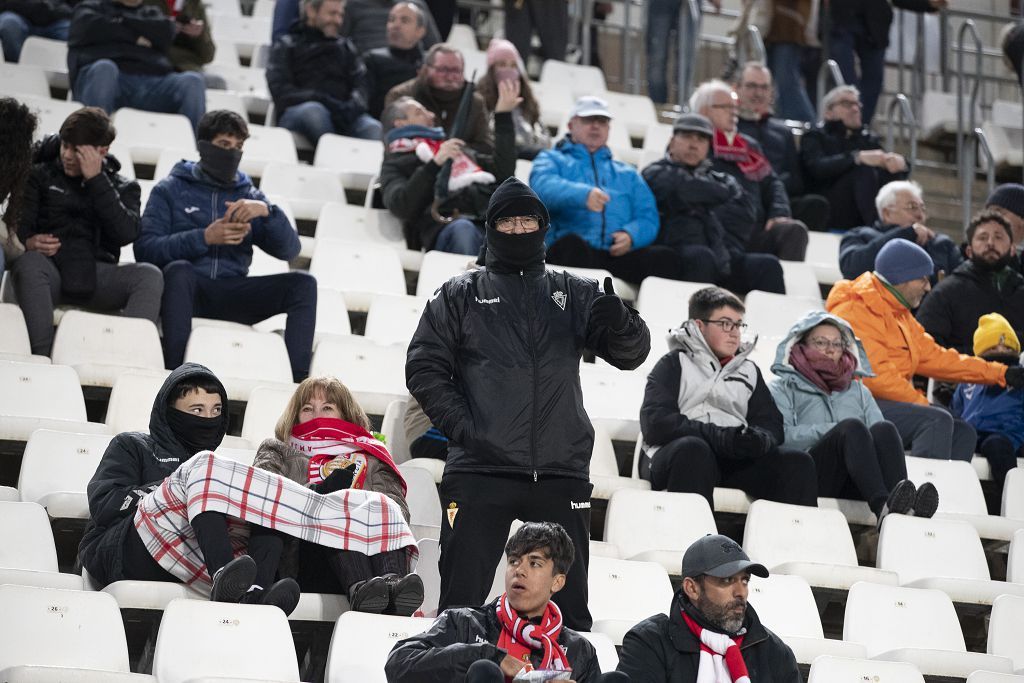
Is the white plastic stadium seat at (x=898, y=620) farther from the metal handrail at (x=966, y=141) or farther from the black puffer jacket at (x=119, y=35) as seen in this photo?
the black puffer jacket at (x=119, y=35)

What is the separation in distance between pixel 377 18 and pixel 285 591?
544 centimetres

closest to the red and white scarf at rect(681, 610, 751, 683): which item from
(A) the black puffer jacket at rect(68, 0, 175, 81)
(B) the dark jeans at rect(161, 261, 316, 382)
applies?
(B) the dark jeans at rect(161, 261, 316, 382)

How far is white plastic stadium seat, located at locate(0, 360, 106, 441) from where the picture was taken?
189 inches

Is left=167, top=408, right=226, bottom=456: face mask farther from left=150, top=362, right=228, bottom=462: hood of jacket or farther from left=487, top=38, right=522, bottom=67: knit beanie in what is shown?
left=487, top=38, right=522, bottom=67: knit beanie

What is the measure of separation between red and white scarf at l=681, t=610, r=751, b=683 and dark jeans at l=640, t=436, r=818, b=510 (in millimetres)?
1275

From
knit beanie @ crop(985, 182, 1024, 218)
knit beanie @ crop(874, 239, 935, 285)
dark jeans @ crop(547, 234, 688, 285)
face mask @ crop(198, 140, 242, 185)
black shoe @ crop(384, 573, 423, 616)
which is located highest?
face mask @ crop(198, 140, 242, 185)

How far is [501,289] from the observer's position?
14.3 ft

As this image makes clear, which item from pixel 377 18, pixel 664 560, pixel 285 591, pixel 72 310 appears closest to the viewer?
pixel 285 591

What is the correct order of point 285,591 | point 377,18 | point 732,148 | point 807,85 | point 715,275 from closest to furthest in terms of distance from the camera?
point 285,591, point 715,275, point 732,148, point 377,18, point 807,85

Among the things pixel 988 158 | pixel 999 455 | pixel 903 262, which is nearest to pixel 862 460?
pixel 999 455

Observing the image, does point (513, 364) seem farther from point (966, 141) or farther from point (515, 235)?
point (966, 141)

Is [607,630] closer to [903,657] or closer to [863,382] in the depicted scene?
[903,657]

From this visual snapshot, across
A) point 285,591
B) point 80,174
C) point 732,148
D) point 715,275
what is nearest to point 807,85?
point 732,148

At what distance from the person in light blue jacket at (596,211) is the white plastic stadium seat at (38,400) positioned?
251cm
